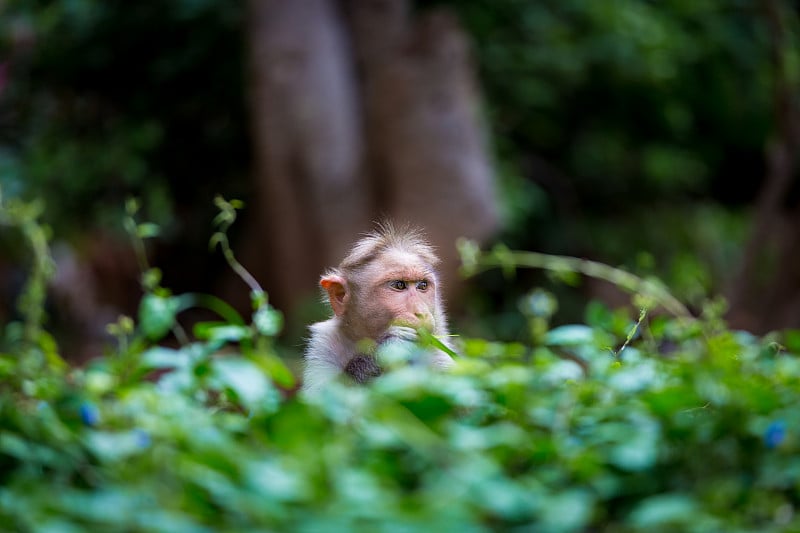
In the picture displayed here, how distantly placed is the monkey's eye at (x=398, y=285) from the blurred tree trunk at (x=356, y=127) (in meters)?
5.10

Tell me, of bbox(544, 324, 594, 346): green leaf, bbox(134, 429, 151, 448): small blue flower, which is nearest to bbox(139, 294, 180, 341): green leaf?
bbox(134, 429, 151, 448): small blue flower

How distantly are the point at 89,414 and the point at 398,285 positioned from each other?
2341 mm

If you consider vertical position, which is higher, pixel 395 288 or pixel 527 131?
pixel 527 131

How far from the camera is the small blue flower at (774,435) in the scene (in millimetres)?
2070

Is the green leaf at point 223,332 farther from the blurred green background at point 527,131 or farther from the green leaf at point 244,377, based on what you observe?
the blurred green background at point 527,131

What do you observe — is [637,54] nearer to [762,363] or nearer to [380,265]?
[380,265]

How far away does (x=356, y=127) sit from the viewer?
32.9 feet

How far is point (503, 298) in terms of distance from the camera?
12461mm

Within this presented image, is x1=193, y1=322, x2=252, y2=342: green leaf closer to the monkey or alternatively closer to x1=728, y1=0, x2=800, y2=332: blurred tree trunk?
A: the monkey

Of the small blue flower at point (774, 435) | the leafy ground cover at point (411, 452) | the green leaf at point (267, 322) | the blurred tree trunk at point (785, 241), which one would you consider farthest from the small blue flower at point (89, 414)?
the blurred tree trunk at point (785, 241)

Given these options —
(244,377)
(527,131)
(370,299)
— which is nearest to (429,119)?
(527,131)

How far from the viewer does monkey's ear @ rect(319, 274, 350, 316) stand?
4.56 metres

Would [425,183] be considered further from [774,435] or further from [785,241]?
[774,435]

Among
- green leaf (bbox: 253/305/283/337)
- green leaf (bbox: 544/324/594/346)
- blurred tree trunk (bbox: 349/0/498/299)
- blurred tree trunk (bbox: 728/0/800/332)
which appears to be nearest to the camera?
green leaf (bbox: 253/305/283/337)
